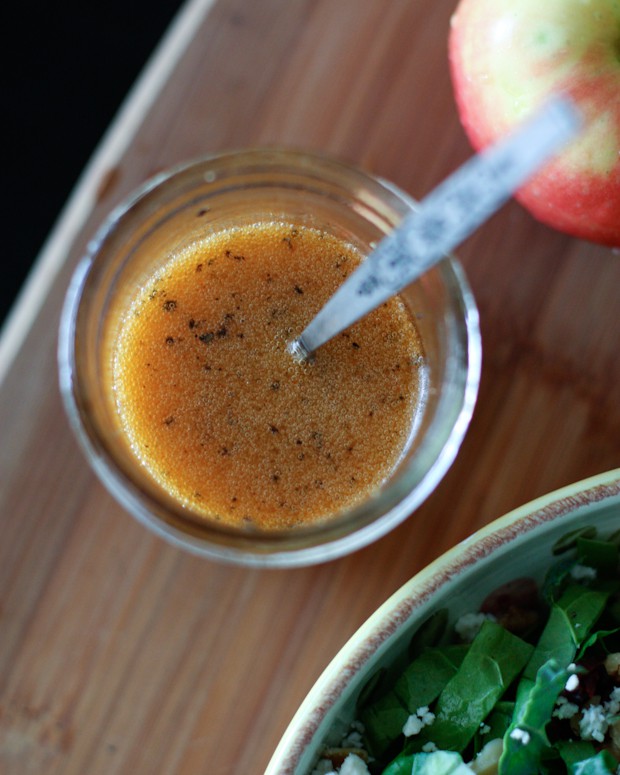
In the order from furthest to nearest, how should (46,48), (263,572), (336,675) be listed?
(46,48) < (263,572) < (336,675)

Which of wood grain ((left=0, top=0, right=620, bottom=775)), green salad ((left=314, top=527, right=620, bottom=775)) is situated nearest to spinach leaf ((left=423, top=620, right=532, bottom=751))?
green salad ((left=314, top=527, right=620, bottom=775))

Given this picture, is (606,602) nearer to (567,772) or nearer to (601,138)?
(567,772)

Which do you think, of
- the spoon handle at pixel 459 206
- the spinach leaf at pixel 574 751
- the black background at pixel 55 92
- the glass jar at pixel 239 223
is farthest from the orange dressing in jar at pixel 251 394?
the black background at pixel 55 92

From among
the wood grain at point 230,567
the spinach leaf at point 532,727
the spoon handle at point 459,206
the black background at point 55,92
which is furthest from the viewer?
the black background at point 55,92

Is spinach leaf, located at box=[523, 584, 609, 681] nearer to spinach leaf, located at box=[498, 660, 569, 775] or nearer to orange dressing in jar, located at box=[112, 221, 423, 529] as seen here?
spinach leaf, located at box=[498, 660, 569, 775]

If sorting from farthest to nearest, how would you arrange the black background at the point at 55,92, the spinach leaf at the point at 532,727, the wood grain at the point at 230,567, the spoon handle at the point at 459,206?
1. the black background at the point at 55,92
2. the wood grain at the point at 230,567
3. the spinach leaf at the point at 532,727
4. the spoon handle at the point at 459,206

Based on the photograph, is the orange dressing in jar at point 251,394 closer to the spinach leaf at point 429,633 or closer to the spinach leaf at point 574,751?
the spinach leaf at point 429,633

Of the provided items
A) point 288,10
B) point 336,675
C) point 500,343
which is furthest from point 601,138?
point 336,675
